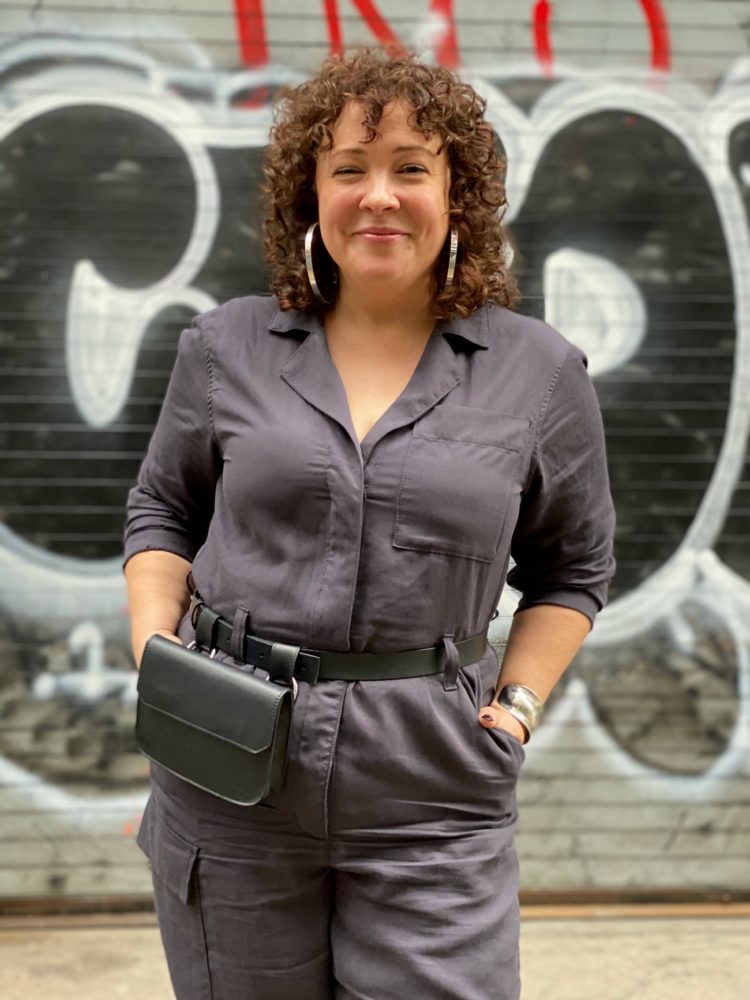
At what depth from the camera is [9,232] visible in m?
3.50

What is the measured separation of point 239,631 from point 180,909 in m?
0.45

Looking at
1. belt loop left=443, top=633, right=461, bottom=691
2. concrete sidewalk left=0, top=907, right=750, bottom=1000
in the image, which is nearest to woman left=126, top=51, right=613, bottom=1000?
belt loop left=443, top=633, right=461, bottom=691

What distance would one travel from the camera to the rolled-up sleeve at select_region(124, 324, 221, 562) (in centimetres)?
181

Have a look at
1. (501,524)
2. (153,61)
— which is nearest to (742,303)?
(153,61)

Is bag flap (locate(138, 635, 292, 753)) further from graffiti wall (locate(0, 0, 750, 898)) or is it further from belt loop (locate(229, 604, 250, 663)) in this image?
graffiti wall (locate(0, 0, 750, 898))

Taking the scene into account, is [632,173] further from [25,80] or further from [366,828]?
[366,828]

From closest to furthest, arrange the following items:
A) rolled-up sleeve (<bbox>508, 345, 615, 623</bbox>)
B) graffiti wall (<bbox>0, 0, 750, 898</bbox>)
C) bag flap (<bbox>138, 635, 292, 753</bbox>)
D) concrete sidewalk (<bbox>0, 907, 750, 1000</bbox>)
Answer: bag flap (<bbox>138, 635, 292, 753</bbox>) < rolled-up sleeve (<bbox>508, 345, 615, 623</bbox>) < concrete sidewalk (<bbox>0, 907, 750, 1000</bbox>) < graffiti wall (<bbox>0, 0, 750, 898</bbox>)

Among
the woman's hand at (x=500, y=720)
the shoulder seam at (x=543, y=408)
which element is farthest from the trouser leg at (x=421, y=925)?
the shoulder seam at (x=543, y=408)

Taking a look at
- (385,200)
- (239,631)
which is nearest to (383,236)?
(385,200)

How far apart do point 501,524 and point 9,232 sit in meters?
2.39

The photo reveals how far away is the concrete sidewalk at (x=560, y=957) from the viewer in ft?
10.7

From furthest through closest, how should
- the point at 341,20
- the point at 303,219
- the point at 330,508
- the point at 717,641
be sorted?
the point at 717,641, the point at 341,20, the point at 303,219, the point at 330,508

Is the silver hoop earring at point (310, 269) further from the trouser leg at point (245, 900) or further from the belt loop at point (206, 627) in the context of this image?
the trouser leg at point (245, 900)

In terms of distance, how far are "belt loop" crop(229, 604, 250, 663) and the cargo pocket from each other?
301mm
